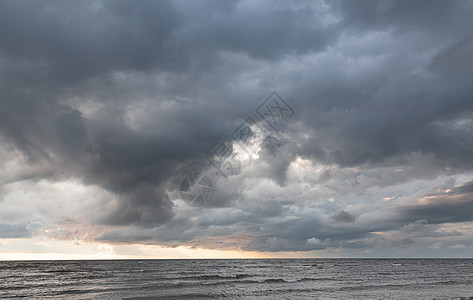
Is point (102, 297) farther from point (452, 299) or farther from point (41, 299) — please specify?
point (452, 299)

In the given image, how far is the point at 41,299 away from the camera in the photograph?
128ft

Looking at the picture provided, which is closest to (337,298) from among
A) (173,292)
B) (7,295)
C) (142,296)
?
(173,292)

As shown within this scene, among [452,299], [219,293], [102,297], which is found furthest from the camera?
[219,293]

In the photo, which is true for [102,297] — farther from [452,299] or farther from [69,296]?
[452,299]

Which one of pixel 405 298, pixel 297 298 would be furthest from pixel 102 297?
pixel 405 298

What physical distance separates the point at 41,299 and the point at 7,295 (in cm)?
883

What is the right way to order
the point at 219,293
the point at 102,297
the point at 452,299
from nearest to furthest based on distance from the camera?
1. the point at 452,299
2. the point at 102,297
3. the point at 219,293

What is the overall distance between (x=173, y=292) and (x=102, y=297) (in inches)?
362

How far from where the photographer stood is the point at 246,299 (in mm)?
36875

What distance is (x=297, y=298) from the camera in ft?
124

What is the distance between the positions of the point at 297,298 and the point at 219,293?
10.6 meters

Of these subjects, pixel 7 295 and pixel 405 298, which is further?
pixel 7 295

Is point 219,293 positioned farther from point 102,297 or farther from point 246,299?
point 102,297

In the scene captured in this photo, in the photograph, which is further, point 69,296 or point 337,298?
point 69,296
